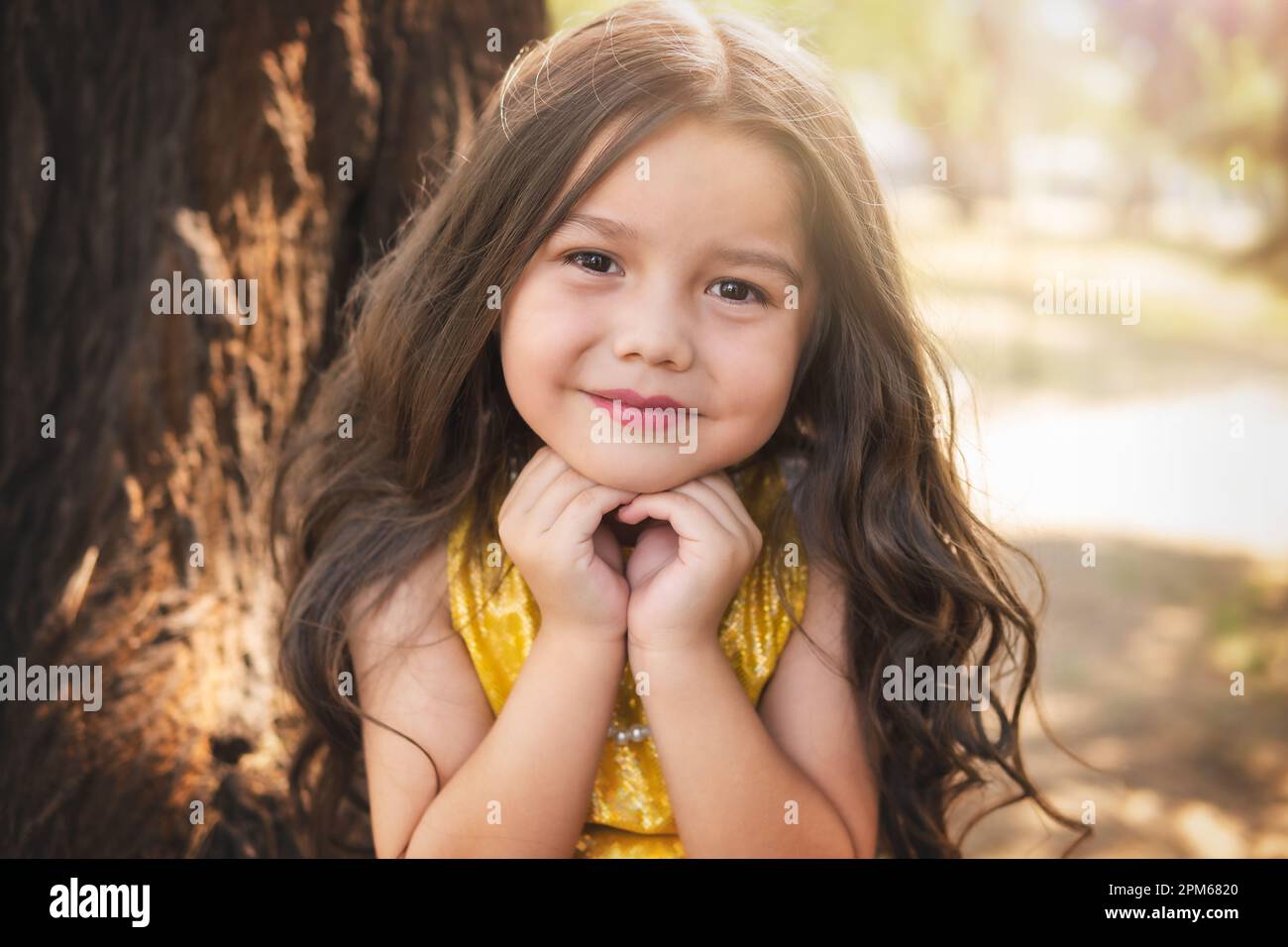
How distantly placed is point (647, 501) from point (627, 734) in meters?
0.53

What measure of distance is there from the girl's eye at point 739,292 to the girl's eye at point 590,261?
Answer: 175mm

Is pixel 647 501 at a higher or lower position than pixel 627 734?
higher

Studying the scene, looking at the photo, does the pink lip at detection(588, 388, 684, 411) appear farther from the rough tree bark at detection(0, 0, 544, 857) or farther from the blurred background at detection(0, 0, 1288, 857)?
the rough tree bark at detection(0, 0, 544, 857)

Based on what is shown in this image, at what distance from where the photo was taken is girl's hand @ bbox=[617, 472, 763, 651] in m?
1.97

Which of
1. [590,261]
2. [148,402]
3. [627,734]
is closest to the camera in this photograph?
[590,261]

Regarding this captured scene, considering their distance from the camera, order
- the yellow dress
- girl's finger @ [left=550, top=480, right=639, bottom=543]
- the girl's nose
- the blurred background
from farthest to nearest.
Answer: the blurred background, the yellow dress, girl's finger @ [left=550, top=480, right=639, bottom=543], the girl's nose

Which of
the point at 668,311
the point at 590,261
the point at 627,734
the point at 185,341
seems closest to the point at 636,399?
the point at 668,311

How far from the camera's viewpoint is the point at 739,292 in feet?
6.25

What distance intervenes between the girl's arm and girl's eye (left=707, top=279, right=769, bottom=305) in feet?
2.01

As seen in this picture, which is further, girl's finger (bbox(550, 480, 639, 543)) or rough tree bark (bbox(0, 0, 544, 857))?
rough tree bark (bbox(0, 0, 544, 857))

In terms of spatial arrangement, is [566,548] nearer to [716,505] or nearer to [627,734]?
[716,505]

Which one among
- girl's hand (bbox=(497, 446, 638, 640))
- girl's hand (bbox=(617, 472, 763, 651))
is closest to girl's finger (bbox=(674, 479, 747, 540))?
girl's hand (bbox=(617, 472, 763, 651))

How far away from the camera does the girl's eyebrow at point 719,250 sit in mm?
1821
